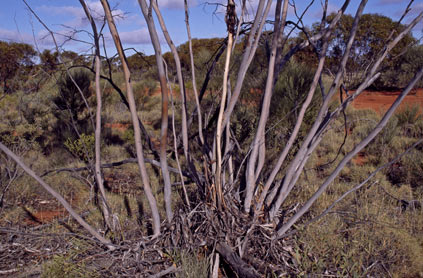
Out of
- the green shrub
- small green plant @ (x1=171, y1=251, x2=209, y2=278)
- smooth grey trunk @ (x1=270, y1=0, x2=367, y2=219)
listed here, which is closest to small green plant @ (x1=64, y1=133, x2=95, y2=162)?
the green shrub

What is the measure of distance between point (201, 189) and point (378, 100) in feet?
51.0

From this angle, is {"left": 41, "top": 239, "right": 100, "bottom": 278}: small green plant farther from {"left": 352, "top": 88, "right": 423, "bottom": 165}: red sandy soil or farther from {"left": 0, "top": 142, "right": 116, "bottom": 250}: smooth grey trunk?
{"left": 352, "top": 88, "right": 423, "bottom": 165}: red sandy soil

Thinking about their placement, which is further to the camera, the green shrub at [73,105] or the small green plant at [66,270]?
the green shrub at [73,105]

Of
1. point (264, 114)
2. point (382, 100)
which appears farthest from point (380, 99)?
point (264, 114)

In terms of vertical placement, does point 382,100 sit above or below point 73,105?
below

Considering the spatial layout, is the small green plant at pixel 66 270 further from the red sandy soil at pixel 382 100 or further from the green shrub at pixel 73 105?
the red sandy soil at pixel 382 100

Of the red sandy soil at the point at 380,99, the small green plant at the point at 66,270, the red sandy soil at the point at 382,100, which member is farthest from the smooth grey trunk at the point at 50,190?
the red sandy soil at the point at 380,99

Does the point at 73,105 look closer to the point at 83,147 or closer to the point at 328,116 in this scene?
the point at 83,147

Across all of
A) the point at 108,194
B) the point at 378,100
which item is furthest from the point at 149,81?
the point at 108,194

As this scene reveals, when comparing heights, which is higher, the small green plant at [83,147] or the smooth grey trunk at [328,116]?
the smooth grey trunk at [328,116]

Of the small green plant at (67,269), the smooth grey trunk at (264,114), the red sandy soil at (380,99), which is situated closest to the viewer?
the small green plant at (67,269)

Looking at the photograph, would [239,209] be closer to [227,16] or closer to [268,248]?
[268,248]

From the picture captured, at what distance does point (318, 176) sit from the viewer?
5.68 meters

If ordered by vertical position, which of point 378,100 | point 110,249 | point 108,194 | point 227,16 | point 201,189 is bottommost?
point 378,100
